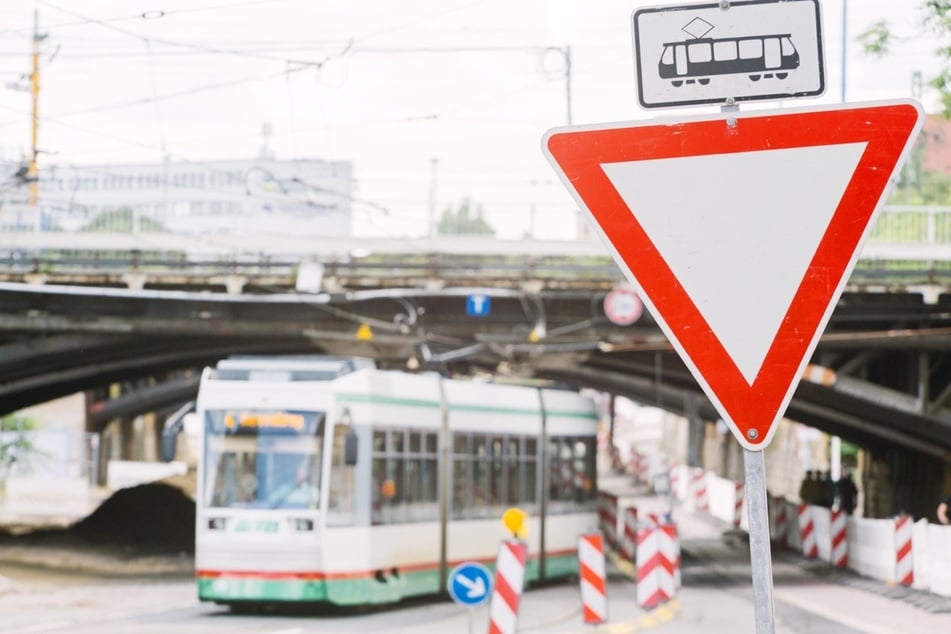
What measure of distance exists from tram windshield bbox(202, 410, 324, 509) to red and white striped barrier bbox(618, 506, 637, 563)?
12402 mm

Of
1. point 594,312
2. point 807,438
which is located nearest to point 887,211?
point 594,312

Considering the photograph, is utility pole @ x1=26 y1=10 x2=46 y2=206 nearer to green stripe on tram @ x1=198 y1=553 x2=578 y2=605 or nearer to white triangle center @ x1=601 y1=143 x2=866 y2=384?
green stripe on tram @ x1=198 y1=553 x2=578 y2=605

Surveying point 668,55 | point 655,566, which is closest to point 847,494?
point 655,566

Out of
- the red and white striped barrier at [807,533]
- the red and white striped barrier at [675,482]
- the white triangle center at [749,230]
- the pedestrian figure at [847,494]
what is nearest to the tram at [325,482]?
the red and white striped barrier at [807,533]

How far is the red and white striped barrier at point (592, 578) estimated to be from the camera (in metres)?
17.5

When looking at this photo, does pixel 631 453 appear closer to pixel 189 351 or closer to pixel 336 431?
pixel 189 351

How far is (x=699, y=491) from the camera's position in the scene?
179 feet

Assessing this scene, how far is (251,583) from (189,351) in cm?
2200

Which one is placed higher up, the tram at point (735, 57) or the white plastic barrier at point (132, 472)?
the tram at point (735, 57)

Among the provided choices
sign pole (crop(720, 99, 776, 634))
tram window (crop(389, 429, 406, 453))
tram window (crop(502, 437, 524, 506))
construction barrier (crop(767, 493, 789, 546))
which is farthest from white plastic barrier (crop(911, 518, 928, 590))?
sign pole (crop(720, 99, 776, 634))

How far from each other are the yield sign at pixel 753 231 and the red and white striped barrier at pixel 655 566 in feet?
55.2

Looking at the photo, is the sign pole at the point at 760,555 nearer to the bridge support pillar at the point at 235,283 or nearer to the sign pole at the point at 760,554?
the sign pole at the point at 760,554

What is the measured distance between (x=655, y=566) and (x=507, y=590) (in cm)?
767

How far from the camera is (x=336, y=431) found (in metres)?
19.6
